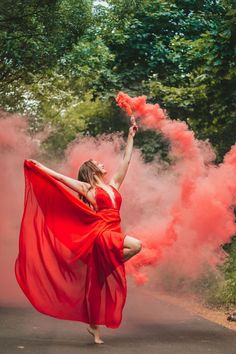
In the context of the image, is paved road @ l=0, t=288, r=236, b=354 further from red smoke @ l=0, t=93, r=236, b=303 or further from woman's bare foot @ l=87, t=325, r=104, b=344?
red smoke @ l=0, t=93, r=236, b=303

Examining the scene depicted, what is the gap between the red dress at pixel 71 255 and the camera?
776 cm

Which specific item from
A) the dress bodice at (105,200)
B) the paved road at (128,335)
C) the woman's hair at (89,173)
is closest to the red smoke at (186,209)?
the paved road at (128,335)

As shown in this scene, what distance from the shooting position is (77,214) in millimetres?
8047

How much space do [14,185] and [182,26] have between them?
12.0 meters

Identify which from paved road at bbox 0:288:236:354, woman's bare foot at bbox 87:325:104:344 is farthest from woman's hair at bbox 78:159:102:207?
paved road at bbox 0:288:236:354

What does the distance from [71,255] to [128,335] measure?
123 centimetres

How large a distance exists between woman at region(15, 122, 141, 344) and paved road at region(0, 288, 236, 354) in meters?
0.37

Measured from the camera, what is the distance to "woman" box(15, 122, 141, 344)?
7.75m

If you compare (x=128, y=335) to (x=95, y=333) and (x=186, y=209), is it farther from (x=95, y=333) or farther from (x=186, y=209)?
(x=186, y=209)

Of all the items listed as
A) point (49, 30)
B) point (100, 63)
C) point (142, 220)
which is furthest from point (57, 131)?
point (142, 220)

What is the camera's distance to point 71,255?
7.98 m

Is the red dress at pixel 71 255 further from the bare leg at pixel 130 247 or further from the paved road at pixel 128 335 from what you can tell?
the paved road at pixel 128 335

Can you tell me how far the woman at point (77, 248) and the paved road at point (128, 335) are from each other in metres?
0.37

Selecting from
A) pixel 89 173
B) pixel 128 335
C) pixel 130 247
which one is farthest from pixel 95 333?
pixel 89 173
